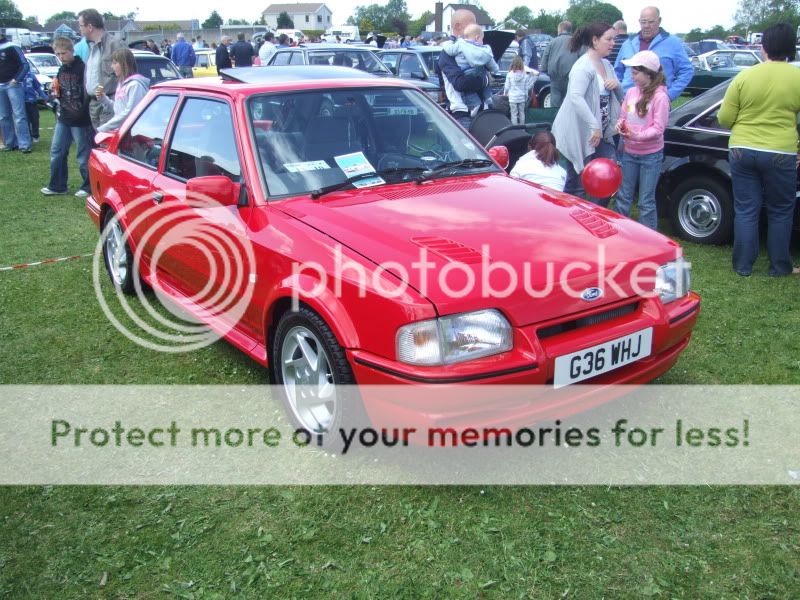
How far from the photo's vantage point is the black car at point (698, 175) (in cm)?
639

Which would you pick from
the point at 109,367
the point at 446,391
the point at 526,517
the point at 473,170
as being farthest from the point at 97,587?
the point at 473,170

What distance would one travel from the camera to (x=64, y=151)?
9414 millimetres

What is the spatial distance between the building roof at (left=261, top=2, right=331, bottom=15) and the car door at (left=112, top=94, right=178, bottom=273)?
139 metres

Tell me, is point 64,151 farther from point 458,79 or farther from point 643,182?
point 643,182

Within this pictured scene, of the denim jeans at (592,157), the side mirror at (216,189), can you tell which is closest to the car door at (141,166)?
the side mirror at (216,189)

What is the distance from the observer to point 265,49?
17.6 m

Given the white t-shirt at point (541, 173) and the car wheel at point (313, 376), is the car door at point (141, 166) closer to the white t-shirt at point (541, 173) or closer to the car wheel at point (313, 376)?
the car wheel at point (313, 376)

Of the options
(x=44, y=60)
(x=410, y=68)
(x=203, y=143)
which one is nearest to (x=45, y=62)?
(x=44, y=60)

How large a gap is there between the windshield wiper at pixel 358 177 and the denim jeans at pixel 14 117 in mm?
10675

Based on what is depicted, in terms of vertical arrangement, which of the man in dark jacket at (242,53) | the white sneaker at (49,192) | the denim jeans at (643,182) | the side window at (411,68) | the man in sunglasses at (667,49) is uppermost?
the man in dark jacket at (242,53)

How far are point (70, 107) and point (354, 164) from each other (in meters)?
6.54

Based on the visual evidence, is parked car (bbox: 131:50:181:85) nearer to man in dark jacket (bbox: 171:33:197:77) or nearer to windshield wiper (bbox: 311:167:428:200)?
man in dark jacket (bbox: 171:33:197:77)

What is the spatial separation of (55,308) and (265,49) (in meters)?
13.6

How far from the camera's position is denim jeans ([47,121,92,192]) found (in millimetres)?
9133
